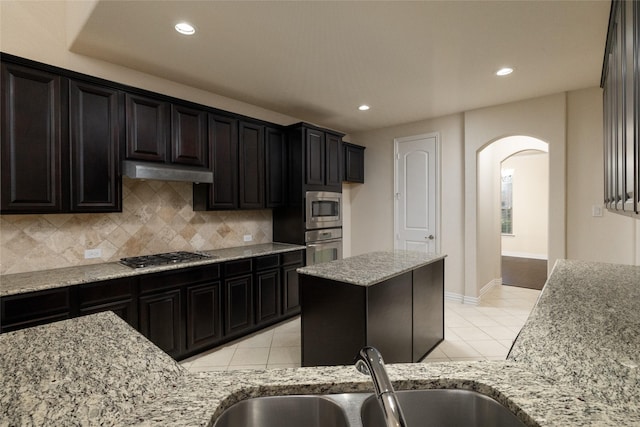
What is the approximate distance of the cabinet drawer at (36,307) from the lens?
1.92 metres

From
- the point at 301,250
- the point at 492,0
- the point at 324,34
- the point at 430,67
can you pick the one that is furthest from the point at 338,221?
the point at 492,0

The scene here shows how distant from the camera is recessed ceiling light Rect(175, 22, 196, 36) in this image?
7.27 feet

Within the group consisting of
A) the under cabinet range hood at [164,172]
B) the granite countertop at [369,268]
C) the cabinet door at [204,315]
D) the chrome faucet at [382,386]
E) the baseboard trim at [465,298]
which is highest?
the under cabinet range hood at [164,172]

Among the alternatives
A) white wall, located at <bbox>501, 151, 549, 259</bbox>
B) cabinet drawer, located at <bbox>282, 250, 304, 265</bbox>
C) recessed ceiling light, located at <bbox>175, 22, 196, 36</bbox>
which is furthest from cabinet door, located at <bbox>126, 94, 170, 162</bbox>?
white wall, located at <bbox>501, 151, 549, 259</bbox>

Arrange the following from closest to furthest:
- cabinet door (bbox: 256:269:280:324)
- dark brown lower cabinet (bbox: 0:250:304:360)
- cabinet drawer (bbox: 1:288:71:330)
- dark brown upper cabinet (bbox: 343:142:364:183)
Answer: cabinet drawer (bbox: 1:288:71:330), dark brown lower cabinet (bbox: 0:250:304:360), cabinet door (bbox: 256:269:280:324), dark brown upper cabinet (bbox: 343:142:364:183)

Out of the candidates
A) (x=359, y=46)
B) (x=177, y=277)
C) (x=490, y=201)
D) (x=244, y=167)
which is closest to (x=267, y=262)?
(x=177, y=277)

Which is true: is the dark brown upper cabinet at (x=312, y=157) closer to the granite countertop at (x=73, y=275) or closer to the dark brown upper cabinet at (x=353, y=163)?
the dark brown upper cabinet at (x=353, y=163)

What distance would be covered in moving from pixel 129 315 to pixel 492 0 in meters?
3.44

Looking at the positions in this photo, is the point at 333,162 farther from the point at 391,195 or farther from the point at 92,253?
the point at 92,253

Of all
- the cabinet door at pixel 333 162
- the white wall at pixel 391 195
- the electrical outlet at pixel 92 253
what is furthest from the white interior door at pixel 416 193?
the electrical outlet at pixel 92 253

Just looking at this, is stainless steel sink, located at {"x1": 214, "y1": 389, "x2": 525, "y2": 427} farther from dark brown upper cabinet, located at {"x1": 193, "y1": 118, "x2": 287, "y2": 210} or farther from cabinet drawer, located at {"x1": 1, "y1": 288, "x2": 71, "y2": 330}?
dark brown upper cabinet, located at {"x1": 193, "y1": 118, "x2": 287, "y2": 210}

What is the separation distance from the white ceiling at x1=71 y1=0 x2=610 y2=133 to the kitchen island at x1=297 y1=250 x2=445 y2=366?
5.93 ft

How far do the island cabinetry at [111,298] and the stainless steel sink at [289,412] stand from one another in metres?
2.04

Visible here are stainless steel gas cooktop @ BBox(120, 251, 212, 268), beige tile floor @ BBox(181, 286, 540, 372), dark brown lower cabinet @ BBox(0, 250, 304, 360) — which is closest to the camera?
dark brown lower cabinet @ BBox(0, 250, 304, 360)
